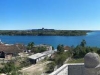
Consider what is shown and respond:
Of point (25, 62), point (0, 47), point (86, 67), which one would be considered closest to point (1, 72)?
point (25, 62)

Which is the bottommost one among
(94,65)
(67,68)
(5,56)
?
(5,56)

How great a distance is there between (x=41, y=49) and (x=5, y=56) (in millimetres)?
8979

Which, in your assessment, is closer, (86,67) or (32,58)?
(86,67)

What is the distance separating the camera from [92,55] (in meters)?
9.80

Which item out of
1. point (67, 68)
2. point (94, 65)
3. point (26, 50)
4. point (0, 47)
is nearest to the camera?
point (94, 65)

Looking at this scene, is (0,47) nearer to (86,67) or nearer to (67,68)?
(67,68)

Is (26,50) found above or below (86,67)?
below

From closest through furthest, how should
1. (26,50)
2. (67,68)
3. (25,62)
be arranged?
(67,68), (25,62), (26,50)

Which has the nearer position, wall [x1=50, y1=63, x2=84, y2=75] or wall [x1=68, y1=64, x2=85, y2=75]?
wall [x1=50, y1=63, x2=84, y2=75]

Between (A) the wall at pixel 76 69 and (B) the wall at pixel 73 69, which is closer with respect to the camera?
(B) the wall at pixel 73 69

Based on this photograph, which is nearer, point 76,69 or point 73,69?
point 76,69

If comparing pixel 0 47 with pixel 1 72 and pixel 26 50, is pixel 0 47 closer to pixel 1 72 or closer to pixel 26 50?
pixel 26 50

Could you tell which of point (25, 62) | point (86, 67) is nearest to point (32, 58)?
point (25, 62)

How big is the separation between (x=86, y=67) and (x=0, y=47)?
39.0 meters
